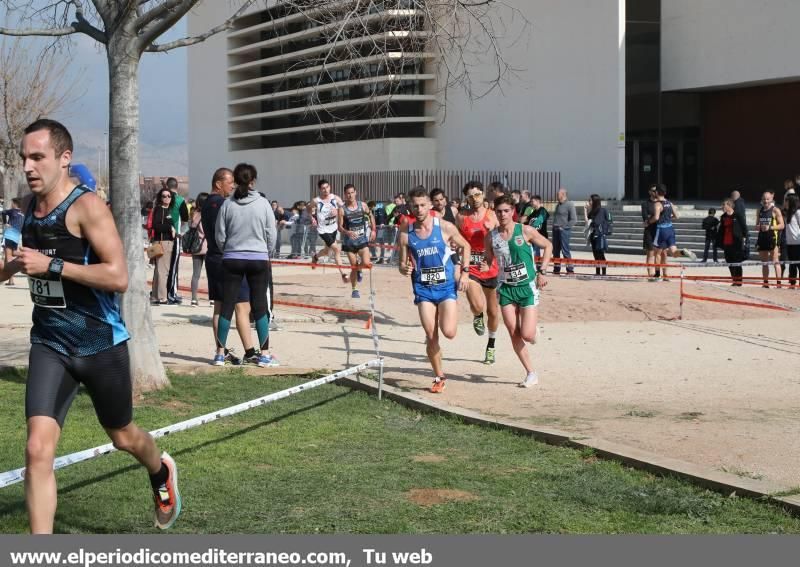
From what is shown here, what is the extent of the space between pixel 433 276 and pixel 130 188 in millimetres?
2743

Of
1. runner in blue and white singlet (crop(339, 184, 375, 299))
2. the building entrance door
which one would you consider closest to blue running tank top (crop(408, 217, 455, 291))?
runner in blue and white singlet (crop(339, 184, 375, 299))

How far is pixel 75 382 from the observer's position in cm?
492

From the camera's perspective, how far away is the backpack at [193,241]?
16.9 meters

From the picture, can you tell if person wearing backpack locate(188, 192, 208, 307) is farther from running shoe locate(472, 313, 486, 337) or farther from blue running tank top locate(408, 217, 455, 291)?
blue running tank top locate(408, 217, 455, 291)

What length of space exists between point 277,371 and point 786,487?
18.1 ft

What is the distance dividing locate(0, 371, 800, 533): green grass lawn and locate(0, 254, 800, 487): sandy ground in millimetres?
837

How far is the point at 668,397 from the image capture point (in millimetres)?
9836

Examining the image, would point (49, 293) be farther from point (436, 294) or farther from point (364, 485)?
point (436, 294)

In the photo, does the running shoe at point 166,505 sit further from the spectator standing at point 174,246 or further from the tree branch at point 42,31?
the spectator standing at point 174,246

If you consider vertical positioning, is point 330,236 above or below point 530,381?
above

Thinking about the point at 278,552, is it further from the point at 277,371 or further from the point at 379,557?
the point at 277,371

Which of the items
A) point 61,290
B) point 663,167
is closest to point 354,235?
point 61,290

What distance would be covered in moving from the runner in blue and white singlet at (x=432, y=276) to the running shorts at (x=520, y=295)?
64 cm

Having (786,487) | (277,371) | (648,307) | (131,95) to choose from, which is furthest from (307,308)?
(786,487)
